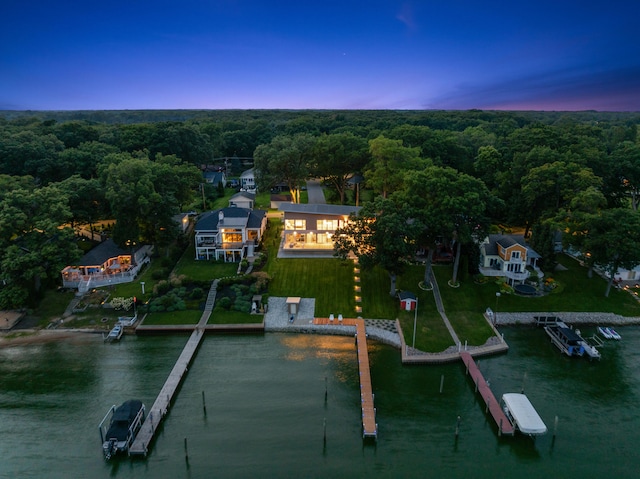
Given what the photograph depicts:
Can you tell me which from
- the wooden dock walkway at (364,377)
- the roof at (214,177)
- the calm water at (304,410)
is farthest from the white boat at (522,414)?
the roof at (214,177)

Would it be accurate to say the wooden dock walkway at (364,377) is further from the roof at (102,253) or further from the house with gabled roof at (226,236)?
the roof at (102,253)

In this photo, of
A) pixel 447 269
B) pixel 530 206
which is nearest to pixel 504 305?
pixel 447 269

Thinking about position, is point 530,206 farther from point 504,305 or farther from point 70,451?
point 70,451

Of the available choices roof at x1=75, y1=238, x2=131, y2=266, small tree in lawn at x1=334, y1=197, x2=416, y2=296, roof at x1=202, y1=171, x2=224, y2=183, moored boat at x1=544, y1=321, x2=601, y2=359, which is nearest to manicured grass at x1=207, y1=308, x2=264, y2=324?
small tree in lawn at x1=334, y1=197, x2=416, y2=296

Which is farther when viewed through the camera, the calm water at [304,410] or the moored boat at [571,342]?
the moored boat at [571,342]

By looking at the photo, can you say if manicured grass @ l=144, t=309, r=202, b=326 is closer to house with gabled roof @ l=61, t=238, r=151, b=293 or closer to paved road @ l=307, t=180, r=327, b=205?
house with gabled roof @ l=61, t=238, r=151, b=293
